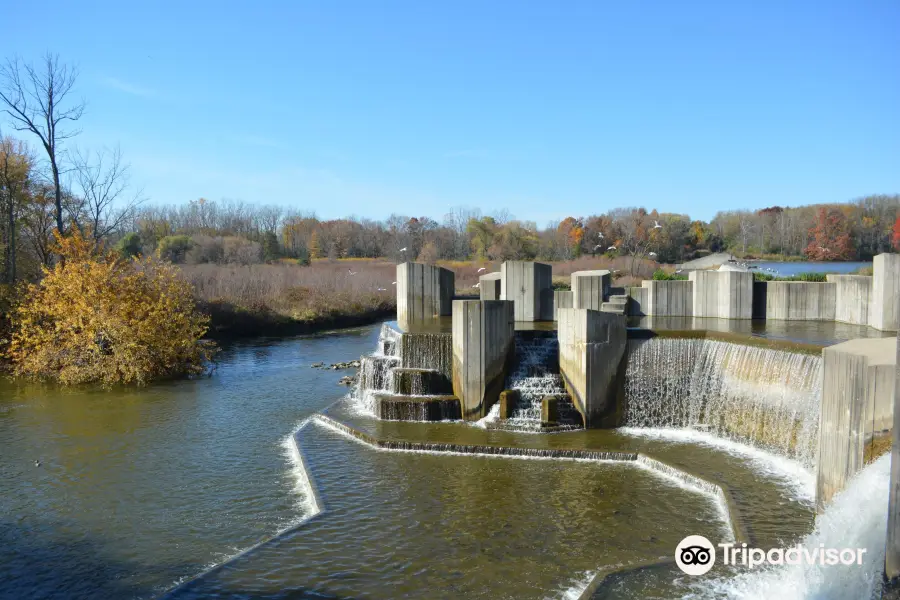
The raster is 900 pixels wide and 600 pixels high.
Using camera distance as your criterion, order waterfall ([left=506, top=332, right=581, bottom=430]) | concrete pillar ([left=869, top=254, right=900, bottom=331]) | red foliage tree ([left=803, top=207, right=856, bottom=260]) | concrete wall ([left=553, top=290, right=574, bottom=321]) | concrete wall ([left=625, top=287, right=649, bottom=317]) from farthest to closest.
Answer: red foliage tree ([left=803, top=207, right=856, bottom=260]) → concrete wall ([left=625, top=287, right=649, bottom=317]) → concrete wall ([left=553, top=290, right=574, bottom=321]) → concrete pillar ([left=869, top=254, right=900, bottom=331]) → waterfall ([left=506, top=332, right=581, bottom=430])

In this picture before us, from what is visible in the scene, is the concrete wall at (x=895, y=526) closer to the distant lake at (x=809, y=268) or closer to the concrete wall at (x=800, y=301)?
the concrete wall at (x=800, y=301)

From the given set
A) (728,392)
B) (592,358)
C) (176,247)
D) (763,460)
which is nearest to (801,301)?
(728,392)

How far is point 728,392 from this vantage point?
11.7 m

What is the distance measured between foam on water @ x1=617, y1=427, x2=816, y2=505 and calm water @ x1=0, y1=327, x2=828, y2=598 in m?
0.05

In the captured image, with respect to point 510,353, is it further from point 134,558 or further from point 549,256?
point 549,256

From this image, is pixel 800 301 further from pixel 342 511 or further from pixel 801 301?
pixel 342 511

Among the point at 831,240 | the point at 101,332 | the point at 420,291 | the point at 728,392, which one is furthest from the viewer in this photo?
the point at 831,240

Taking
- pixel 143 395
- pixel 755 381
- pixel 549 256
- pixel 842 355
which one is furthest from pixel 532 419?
pixel 549 256

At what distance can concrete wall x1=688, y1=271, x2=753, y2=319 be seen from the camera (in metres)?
17.2

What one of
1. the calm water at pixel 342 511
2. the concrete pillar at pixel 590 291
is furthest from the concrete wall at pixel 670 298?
the calm water at pixel 342 511

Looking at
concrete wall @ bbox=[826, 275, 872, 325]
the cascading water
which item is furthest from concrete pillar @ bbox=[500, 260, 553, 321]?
concrete wall @ bbox=[826, 275, 872, 325]

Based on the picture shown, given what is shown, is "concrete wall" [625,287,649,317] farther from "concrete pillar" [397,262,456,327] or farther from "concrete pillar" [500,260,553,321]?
"concrete pillar" [397,262,456,327]

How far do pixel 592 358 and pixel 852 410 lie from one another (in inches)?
228

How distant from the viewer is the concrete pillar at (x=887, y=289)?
1373 centimetres
